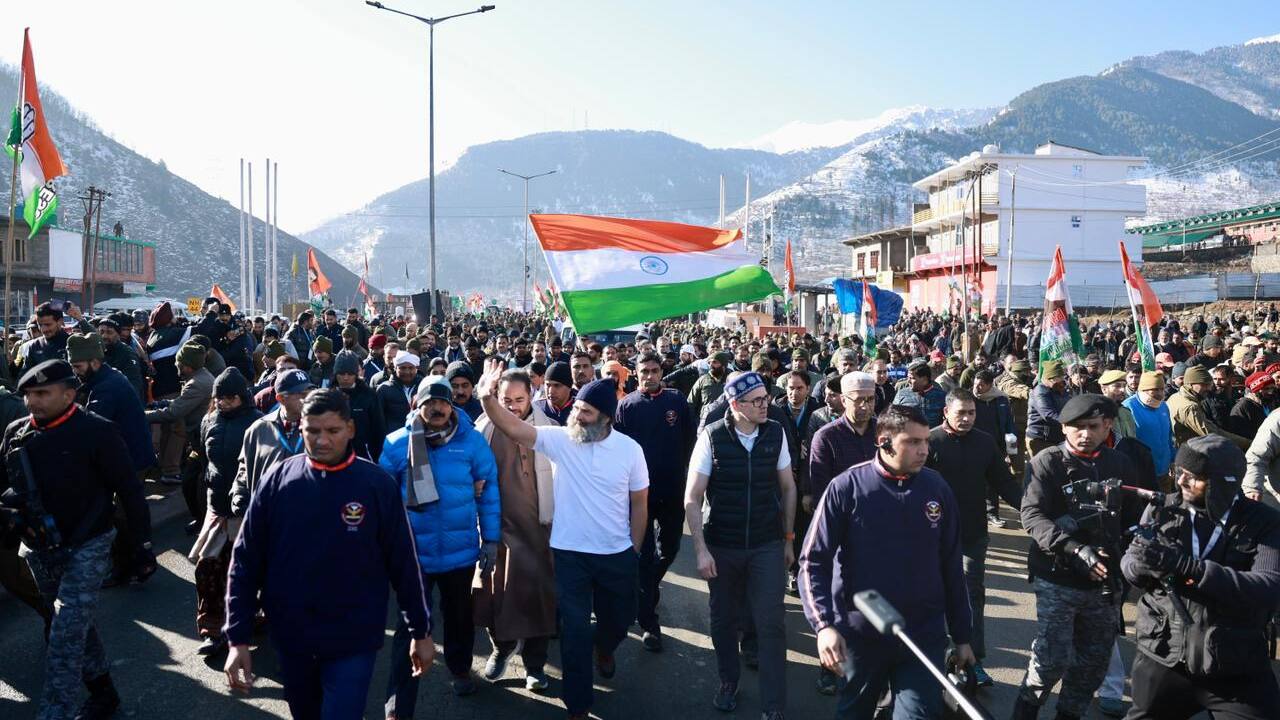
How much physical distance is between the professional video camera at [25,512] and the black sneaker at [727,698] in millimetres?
3430

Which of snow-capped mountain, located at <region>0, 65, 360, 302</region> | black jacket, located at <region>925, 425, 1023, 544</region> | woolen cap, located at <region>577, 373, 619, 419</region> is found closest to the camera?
woolen cap, located at <region>577, 373, 619, 419</region>

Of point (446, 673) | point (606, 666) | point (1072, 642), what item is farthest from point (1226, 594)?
point (446, 673)

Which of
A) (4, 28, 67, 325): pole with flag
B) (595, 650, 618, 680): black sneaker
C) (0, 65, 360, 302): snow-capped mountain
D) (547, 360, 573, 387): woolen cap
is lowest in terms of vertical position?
(595, 650, 618, 680): black sneaker

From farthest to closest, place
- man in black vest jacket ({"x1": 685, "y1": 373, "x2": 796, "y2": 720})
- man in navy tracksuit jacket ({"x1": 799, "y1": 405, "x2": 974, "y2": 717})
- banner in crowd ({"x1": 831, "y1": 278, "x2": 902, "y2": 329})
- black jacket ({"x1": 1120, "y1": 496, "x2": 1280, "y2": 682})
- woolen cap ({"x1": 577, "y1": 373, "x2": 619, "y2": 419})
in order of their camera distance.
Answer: banner in crowd ({"x1": 831, "y1": 278, "x2": 902, "y2": 329}) → man in black vest jacket ({"x1": 685, "y1": 373, "x2": 796, "y2": 720}) → woolen cap ({"x1": 577, "y1": 373, "x2": 619, "y2": 419}) → man in navy tracksuit jacket ({"x1": 799, "y1": 405, "x2": 974, "y2": 717}) → black jacket ({"x1": 1120, "y1": 496, "x2": 1280, "y2": 682})

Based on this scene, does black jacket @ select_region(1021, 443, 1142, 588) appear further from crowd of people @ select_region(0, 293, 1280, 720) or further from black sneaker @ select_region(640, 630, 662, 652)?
black sneaker @ select_region(640, 630, 662, 652)

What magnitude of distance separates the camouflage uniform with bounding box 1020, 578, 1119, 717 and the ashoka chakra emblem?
179 inches

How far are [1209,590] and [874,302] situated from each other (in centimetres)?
1377

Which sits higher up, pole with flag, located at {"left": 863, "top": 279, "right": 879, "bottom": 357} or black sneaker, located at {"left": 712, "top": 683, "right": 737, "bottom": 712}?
pole with flag, located at {"left": 863, "top": 279, "right": 879, "bottom": 357}

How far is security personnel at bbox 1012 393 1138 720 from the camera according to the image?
424 centimetres

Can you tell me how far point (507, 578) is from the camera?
5.06 meters

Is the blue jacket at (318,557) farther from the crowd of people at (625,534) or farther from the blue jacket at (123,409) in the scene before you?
the blue jacket at (123,409)

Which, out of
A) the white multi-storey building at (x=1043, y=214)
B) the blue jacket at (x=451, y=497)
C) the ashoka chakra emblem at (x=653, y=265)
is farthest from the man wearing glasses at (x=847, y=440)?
the white multi-storey building at (x=1043, y=214)

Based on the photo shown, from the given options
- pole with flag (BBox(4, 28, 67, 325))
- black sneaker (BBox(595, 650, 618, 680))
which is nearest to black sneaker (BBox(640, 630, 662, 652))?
black sneaker (BBox(595, 650, 618, 680))

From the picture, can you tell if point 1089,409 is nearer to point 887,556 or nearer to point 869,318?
point 887,556
